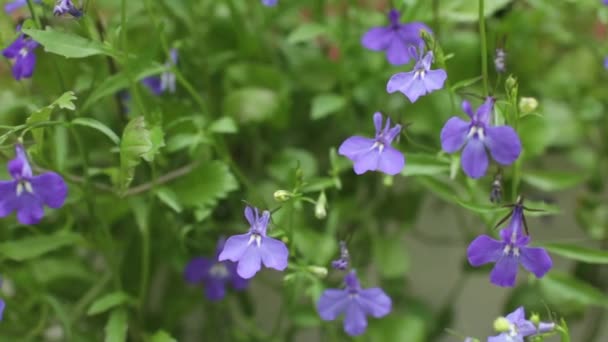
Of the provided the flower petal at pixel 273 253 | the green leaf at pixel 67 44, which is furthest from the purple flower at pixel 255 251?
the green leaf at pixel 67 44

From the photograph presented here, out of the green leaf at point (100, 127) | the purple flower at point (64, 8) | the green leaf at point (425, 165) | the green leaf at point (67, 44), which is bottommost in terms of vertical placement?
the green leaf at point (425, 165)

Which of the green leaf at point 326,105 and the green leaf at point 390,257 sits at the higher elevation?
the green leaf at point 326,105

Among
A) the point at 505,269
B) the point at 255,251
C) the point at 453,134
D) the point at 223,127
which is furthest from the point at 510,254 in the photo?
the point at 223,127

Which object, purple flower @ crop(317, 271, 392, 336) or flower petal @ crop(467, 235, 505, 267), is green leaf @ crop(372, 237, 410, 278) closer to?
purple flower @ crop(317, 271, 392, 336)

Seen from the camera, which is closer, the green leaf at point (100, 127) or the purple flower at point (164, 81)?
the green leaf at point (100, 127)

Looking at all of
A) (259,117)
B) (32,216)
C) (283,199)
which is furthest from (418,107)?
(32,216)

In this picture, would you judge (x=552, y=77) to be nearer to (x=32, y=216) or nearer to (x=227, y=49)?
(x=227, y=49)

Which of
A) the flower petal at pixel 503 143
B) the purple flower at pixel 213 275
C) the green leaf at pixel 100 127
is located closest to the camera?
the flower petal at pixel 503 143

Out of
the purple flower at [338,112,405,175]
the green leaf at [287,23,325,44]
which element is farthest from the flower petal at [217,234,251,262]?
the green leaf at [287,23,325,44]

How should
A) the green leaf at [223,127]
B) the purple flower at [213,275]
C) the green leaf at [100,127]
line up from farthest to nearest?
the purple flower at [213,275] → the green leaf at [223,127] → the green leaf at [100,127]

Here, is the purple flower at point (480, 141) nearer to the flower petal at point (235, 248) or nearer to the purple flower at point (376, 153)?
the purple flower at point (376, 153)
